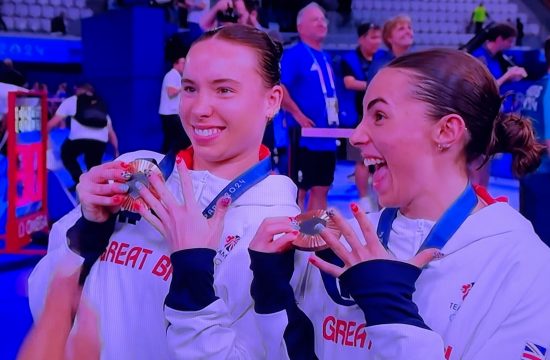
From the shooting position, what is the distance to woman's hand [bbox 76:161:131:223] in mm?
1142

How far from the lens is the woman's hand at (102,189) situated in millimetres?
1142

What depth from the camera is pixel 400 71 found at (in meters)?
1.16

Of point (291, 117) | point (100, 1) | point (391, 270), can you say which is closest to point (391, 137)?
point (391, 270)

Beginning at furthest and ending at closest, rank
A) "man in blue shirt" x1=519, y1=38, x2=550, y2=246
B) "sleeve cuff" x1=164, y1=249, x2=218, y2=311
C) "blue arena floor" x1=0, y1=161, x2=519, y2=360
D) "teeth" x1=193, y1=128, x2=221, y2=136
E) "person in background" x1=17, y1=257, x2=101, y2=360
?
1. "man in blue shirt" x1=519, y1=38, x2=550, y2=246
2. "blue arena floor" x1=0, y1=161, x2=519, y2=360
3. "teeth" x1=193, y1=128, x2=221, y2=136
4. "sleeve cuff" x1=164, y1=249, x2=218, y2=311
5. "person in background" x1=17, y1=257, x2=101, y2=360

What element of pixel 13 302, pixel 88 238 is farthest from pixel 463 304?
pixel 13 302

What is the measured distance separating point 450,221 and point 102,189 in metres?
0.59

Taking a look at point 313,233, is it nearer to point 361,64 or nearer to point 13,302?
point 13,302

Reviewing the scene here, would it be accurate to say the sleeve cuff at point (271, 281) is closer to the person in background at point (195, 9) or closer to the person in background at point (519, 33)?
the person in background at point (195, 9)

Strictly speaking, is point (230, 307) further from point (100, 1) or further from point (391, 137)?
point (100, 1)

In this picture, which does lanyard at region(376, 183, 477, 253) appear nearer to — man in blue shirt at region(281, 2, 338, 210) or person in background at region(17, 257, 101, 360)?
person in background at region(17, 257, 101, 360)

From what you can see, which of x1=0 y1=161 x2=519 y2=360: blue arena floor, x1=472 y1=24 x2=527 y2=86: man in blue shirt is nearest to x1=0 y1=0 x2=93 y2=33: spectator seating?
x1=0 y1=161 x2=519 y2=360: blue arena floor

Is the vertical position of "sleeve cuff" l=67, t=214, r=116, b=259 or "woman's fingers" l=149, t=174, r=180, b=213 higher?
"woman's fingers" l=149, t=174, r=180, b=213

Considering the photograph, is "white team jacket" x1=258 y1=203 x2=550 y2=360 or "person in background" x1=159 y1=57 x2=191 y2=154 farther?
"person in background" x1=159 y1=57 x2=191 y2=154

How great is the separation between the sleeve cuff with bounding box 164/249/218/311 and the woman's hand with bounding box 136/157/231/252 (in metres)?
0.02
